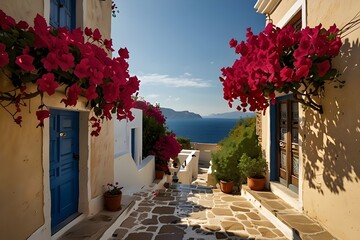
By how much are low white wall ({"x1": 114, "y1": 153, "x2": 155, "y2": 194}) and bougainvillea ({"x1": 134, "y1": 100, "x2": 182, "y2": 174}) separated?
4.48 feet

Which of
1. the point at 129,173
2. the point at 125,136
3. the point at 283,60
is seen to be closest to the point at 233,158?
the point at 129,173

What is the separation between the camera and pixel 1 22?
2066 millimetres

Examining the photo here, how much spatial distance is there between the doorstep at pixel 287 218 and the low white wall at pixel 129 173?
3543mm

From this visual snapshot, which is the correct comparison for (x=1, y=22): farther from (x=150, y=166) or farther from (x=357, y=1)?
(x=150, y=166)

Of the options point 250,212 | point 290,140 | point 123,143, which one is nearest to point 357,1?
point 290,140

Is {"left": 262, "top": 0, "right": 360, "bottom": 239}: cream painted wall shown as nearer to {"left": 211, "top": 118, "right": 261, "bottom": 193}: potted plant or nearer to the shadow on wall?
the shadow on wall

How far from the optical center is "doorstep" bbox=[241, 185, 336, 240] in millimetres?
3755

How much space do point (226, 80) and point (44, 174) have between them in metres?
3.05

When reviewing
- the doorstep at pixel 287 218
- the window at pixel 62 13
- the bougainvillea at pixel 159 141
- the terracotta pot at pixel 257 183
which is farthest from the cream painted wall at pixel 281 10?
the bougainvillea at pixel 159 141

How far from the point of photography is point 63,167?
392 cm

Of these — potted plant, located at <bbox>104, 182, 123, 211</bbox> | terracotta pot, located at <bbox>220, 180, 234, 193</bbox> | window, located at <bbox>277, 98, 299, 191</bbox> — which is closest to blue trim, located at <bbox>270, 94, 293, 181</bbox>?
window, located at <bbox>277, 98, 299, 191</bbox>

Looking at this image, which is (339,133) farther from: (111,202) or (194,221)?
(111,202)

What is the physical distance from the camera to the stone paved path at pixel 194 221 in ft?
14.6

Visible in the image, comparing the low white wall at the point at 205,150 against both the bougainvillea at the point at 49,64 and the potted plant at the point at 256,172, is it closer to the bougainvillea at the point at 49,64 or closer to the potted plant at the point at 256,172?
the potted plant at the point at 256,172
